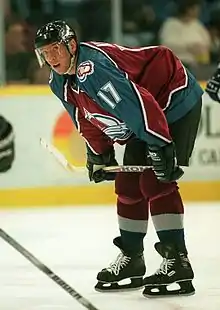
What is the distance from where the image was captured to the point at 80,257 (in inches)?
132

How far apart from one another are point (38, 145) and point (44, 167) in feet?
0.38

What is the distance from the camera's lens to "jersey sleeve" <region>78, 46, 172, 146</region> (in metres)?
2.42

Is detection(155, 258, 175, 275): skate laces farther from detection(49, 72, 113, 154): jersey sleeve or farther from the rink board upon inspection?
the rink board

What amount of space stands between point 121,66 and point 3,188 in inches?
90.2

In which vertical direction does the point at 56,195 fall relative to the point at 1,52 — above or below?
below

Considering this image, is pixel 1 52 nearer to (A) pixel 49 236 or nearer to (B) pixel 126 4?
(B) pixel 126 4

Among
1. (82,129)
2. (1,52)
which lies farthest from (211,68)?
(82,129)

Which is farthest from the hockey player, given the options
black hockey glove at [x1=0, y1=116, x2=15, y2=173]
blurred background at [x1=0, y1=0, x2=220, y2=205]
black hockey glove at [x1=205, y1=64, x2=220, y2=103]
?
blurred background at [x1=0, y1=0, x2=220, y2=205]

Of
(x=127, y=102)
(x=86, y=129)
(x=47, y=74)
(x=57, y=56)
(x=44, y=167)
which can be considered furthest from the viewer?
(x=47, y=74)

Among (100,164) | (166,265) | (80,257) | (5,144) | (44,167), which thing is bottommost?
(44,167)

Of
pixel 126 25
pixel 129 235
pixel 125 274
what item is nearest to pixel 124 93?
pixel 129 235

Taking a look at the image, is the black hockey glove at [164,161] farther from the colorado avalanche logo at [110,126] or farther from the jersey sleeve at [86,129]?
the jersey sleeve at [86,129]

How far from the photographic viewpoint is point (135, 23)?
5746mm

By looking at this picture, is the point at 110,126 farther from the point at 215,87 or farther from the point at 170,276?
the point at 215,87
